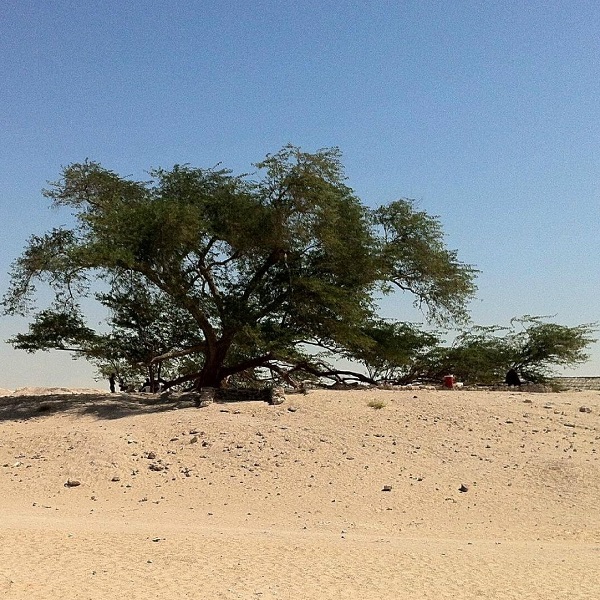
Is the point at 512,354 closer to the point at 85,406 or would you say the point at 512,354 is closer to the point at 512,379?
the point at 512,379

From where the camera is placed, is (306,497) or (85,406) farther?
(85,406)

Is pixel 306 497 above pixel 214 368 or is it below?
below

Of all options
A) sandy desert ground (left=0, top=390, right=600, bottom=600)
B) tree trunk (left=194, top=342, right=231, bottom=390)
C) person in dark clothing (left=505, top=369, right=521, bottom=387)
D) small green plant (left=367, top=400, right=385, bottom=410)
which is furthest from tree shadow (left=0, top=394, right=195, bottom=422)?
person in dark clothing (left=505, top=369, right=521, bottom=387)

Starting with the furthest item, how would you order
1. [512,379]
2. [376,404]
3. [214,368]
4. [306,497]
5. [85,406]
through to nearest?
[512,379], [214,368], [85,406], [376,404], [306,497]

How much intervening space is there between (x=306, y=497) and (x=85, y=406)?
887cm

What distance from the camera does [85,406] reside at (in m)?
21.2

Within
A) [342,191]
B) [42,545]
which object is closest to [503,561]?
[42,545]

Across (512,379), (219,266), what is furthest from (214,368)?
(512,379)

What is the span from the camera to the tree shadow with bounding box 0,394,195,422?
801 inches

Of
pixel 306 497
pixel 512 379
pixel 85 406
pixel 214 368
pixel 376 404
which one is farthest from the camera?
pixel 512 379

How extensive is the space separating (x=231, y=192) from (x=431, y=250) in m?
6.99

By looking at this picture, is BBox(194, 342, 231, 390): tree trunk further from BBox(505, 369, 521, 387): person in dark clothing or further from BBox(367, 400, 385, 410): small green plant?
BBox(505, 369, 521, 387): person in dark clothing

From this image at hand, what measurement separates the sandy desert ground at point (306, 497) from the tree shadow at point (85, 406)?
109 millimetres

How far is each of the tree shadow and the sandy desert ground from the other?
0.11 m
